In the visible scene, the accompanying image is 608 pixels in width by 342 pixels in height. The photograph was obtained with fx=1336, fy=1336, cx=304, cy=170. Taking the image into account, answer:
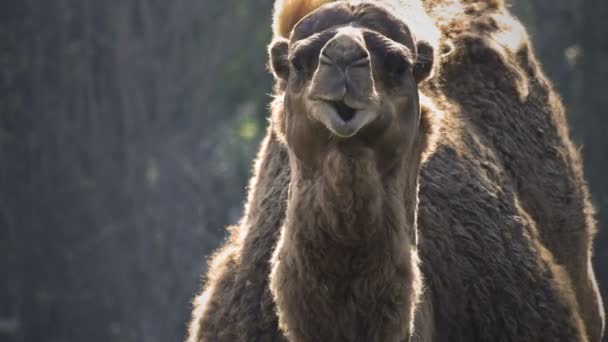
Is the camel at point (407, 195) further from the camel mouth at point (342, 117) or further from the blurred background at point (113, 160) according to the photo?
the blurred background at point (113, 160)

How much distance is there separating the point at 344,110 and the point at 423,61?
579 millimetres

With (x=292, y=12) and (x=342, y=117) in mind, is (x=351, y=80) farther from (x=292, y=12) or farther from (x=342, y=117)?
(x=292, y=12)

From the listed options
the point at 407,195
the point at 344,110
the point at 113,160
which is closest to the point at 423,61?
the point at 407,195

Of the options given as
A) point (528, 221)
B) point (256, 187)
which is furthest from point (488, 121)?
point (256, 187)

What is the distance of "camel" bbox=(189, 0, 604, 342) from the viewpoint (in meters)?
4.24

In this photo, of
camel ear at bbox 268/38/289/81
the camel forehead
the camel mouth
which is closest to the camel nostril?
the camel mouth

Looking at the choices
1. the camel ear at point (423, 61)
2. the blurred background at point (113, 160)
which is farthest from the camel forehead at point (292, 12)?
the blurred background at point (113, 160)

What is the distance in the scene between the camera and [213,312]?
528 centimetres

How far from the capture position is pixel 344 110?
13.4ft

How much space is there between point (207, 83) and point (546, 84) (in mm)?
12390

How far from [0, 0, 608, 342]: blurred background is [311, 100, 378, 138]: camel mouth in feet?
42.9

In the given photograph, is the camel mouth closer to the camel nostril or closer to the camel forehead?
the camel nostril

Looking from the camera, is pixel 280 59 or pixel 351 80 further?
→ pixel 280 59

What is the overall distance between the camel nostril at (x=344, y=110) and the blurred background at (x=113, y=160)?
42.9ft
